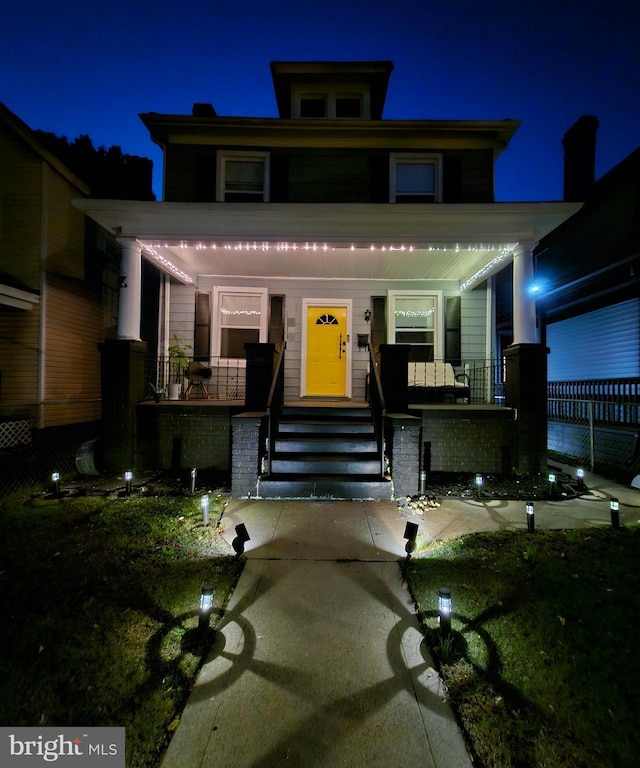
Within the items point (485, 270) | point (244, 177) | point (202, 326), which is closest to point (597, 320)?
point (485, 270)

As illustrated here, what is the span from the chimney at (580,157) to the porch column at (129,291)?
526 inches

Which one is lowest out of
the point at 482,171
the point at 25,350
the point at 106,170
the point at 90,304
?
the point at 25,350

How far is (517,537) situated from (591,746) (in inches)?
91.3

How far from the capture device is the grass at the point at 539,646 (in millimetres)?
1592

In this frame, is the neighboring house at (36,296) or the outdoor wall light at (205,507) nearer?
the outdoor wall light at (205,507)

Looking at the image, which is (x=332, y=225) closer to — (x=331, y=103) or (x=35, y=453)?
(x=331, y=103)

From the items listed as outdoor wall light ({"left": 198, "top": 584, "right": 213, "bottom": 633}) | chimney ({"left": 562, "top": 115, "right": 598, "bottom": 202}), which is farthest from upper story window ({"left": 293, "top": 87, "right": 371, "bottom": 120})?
outdoor wall light ({"left": 198, "top": 584, "right": 213, "bottom": 633})

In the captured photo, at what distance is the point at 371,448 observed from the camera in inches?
214

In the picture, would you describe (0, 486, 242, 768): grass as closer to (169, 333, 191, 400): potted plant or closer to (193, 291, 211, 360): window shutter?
(169, 333, 191, 400): potted plant

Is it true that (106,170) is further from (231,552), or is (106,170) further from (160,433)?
(231,552)

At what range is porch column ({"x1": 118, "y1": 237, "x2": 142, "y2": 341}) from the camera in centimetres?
604

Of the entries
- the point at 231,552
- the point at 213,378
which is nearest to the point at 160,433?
the point at 213,378

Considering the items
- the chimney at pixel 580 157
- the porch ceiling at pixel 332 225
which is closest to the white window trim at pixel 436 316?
the porch ceiling at pixel 332 225

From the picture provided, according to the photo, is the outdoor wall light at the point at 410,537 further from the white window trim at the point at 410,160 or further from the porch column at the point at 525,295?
the white window trim at the point at 410,160
